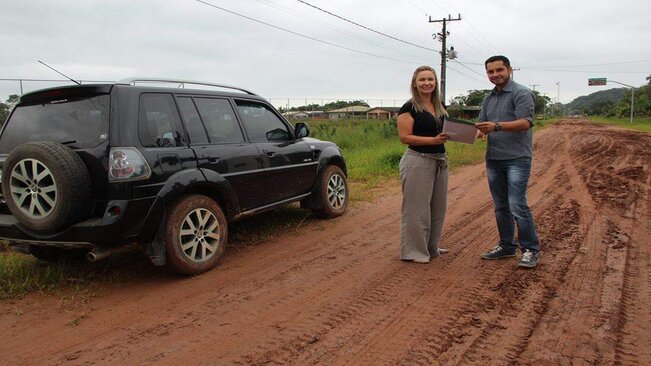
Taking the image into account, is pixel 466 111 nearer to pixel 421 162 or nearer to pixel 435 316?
pixel 421 162

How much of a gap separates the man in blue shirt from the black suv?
7.96 ft

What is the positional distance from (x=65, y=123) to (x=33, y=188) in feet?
2.00

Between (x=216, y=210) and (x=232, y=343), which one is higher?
(x=216, y=210)

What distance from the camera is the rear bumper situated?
3.65 meters

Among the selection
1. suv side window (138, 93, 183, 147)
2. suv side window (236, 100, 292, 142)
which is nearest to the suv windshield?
suv side window (138, 93, 183, 147)

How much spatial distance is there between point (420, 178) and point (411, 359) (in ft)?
6.83

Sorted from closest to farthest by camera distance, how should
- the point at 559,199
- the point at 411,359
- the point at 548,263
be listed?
the point at 411,359, the point at 548,263, the point at 559,199

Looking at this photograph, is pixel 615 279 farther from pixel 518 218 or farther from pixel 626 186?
pixel 626 186

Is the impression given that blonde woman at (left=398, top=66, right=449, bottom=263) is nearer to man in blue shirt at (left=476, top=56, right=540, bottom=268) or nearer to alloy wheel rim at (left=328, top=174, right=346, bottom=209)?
man in blue shirt at (left=476, top=56, right=540, bottom=268)

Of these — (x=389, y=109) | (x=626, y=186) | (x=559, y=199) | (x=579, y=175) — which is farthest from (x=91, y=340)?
(x=389, y=109)

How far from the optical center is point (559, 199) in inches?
289

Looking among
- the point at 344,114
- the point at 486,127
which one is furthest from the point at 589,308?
the point at 344,114

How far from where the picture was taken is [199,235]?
4.32m

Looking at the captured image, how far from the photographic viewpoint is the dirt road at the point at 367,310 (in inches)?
111
